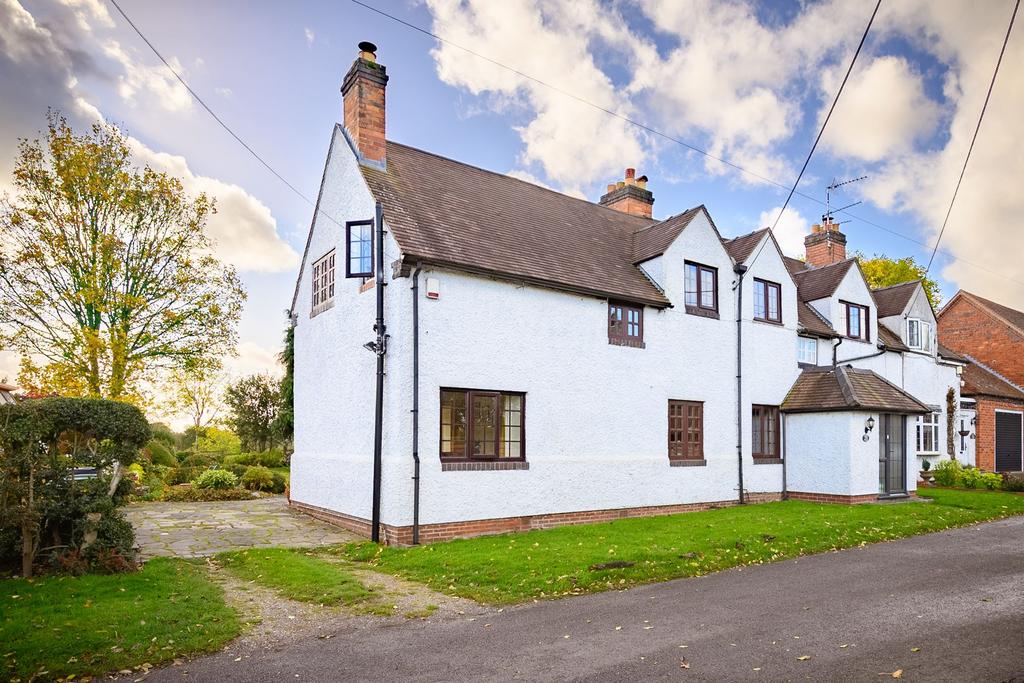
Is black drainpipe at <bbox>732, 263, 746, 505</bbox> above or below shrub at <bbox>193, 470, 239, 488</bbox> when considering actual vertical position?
above

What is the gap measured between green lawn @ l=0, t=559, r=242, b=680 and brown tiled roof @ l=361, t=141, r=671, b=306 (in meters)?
6.80

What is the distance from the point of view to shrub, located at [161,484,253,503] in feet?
63.6

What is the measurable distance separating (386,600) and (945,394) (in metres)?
27.0

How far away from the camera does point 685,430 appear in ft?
55.8

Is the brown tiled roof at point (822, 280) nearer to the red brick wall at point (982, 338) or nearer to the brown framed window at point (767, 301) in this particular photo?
the brown framed window at point (767, 301)

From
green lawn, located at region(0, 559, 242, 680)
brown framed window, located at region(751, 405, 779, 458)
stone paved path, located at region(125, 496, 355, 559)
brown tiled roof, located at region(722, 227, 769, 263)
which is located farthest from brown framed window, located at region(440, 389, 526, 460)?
brown tiled roof, located at region(722, 227, 769, 263)

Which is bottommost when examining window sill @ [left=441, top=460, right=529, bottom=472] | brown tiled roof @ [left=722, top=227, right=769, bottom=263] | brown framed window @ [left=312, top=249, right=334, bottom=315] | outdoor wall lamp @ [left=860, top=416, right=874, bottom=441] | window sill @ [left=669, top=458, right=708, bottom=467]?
window sill @ [left=669, top=458, right=708, bottom=467]

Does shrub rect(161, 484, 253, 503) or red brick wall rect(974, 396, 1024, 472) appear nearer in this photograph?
shrub rect(161, 484, 253, 503)

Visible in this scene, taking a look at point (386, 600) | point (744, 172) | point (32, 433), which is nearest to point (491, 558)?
point (386, 600)

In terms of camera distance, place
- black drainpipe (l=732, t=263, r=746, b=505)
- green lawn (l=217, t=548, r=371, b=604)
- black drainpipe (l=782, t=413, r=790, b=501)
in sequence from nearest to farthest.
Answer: green lawn (l=217, t=548, r=371, b=604) < black drainpipe (l=732, t=263, r=746, b=505) < black drainpipe (l=782, t=413, r=790, b=501)

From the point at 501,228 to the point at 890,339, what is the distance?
684 inches

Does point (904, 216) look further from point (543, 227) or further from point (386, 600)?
point (386, 600)

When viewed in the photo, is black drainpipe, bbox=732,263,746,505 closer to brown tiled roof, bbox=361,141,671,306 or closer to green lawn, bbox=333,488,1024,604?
green lawn, bbox=333,488,1024,604

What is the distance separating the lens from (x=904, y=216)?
27016 millimetres
